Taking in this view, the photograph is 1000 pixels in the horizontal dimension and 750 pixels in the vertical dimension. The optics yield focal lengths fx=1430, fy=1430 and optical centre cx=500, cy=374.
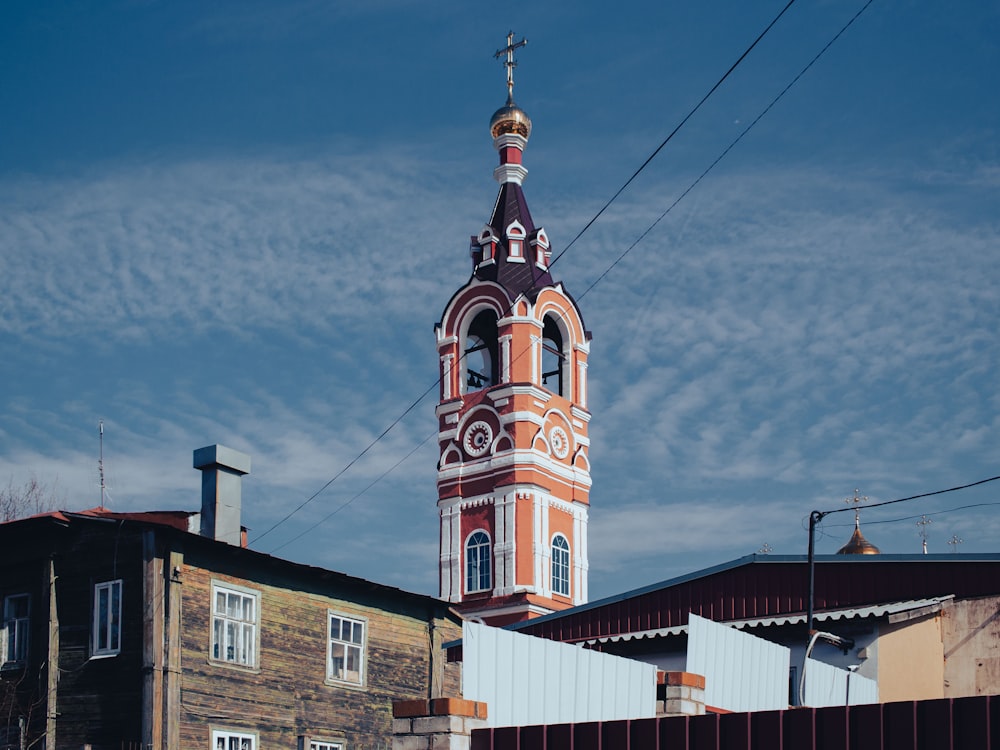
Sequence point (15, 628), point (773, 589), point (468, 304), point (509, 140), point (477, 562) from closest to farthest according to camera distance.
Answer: point (15, 628), point (773, 589), point (477, 562), point (468, 304), point (509, 140)

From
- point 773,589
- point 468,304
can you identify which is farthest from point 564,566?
point 773,589

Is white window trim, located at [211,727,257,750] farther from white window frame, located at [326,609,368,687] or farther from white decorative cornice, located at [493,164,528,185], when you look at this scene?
white decorative cornice, located at [493,164,528,185]

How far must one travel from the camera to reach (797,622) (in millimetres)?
24469

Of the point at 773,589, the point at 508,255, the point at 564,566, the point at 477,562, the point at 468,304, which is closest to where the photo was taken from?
the point at 773,589

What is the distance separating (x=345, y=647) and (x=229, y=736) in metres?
3.40

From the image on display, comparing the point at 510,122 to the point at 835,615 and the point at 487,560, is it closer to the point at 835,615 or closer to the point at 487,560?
the point at 487,560

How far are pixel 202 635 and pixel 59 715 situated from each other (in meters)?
2.64

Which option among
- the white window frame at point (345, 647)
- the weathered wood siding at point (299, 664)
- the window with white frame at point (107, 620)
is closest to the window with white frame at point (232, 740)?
the weathered wood siding at point (299, 664)

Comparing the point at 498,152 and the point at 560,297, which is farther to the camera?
the point at 498,152

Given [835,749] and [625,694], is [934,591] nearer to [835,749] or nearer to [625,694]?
[625,694]

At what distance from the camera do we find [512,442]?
54.5m

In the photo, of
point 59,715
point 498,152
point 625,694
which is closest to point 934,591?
point 625,694

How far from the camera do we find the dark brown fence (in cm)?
1204

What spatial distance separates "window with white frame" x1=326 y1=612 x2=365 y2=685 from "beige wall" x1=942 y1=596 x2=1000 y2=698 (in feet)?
33.5
